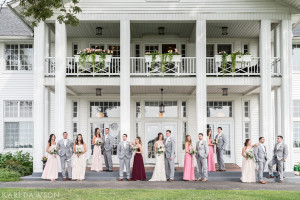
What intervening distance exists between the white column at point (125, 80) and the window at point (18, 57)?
636 centimetres

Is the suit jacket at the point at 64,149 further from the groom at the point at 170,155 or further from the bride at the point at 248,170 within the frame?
the bride at the point at 248,170

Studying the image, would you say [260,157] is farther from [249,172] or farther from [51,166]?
[51,166]

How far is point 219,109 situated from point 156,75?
4.92m

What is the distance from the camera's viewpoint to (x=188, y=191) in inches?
529

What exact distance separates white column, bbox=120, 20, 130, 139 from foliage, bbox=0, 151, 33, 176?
468 cm

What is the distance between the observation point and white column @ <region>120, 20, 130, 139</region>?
18031 millimetres

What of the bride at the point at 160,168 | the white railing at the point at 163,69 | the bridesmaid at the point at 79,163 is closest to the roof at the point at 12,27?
the white railing at the point at 163,69

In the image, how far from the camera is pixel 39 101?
1794cm

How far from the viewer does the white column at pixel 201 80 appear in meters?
18.0

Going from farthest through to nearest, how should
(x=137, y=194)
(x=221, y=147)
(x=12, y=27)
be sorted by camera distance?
(x=12, y=27) < (x=221, y=147) < (x=137, y=194)

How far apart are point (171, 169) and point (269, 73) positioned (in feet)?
19.3

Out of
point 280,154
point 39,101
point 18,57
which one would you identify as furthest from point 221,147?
point 18,57

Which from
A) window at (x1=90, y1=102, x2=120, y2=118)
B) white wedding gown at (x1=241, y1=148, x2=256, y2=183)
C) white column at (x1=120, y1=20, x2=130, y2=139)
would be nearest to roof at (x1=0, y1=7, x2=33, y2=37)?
window at (x1=90, y1=102, x2=120, y2=118)

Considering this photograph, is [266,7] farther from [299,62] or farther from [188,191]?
[188,191]
